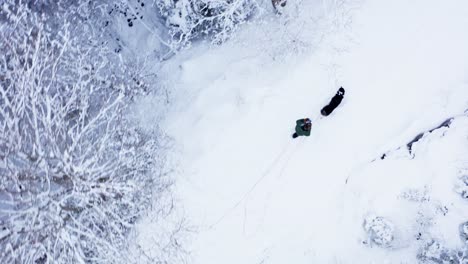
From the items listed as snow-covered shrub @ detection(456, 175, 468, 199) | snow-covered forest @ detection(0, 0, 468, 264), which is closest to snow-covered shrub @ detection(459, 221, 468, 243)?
snow-covered forest @ detection(0, 0, 468, 264)

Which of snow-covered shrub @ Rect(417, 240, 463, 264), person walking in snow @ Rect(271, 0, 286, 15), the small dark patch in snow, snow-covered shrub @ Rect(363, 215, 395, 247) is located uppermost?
person walking in snow @ Rect(271, 0, 286, 15)

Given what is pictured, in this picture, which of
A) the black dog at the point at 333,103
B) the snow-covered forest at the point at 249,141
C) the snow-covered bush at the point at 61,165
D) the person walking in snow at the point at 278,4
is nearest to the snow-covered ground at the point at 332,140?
the snow-covered forest at the point at 249,141

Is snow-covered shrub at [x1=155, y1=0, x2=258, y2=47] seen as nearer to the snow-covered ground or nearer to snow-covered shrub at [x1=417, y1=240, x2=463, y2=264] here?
→ the snow-covered ground

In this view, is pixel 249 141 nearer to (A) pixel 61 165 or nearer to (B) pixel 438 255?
(A) pixel 61 165

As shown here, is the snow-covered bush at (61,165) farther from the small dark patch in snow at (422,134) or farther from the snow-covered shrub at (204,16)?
the small dark patch in snow at (422,134)

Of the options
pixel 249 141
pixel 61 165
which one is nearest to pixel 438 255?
pixel 249 141
